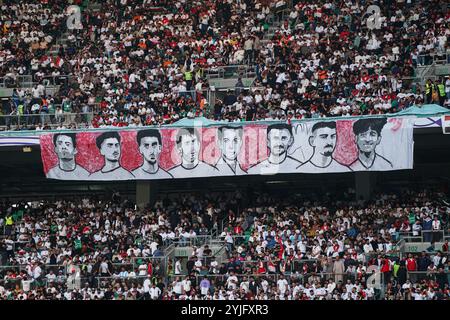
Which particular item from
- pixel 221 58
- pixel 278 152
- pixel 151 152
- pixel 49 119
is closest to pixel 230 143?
pixel 278 152

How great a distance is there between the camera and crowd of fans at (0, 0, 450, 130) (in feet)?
99.3

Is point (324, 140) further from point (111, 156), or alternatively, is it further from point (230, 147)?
point (111, 156)

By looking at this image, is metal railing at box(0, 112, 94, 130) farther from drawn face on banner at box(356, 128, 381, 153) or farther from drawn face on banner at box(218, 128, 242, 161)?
drawn face on banner at box(356, 128, 381, 153)

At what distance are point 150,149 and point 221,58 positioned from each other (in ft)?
16.6

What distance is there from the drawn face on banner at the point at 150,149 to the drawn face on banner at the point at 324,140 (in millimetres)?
4710

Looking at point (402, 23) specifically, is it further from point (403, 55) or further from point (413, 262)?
point (413, 262)

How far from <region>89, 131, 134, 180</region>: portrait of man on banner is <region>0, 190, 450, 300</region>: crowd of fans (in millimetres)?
1261

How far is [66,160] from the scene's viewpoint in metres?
30.4

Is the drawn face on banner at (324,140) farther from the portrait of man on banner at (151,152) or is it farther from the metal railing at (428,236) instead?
the portrait of man on banner at (151,152)

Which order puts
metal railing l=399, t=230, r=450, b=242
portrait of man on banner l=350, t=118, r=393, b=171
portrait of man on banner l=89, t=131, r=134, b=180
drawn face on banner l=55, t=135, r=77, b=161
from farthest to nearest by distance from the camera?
1. drawn face on banner l=55, t=135, r=77, b=161
2. portrait of man on banner l=89, t=131, r=134, b=180
3. portrait of man on banner l=350, t=118, r=393, b=171
4. metal railing l=399, t=230, r=450, b=242

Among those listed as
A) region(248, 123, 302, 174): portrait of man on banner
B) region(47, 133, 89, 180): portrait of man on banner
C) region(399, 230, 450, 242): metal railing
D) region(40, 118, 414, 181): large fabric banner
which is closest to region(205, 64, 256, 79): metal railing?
region(40, 118, 414, 181): large fabric banner

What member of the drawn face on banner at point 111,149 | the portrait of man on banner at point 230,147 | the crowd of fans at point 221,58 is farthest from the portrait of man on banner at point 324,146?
the drawn face on banner at point 111,149

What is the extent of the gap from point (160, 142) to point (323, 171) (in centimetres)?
499

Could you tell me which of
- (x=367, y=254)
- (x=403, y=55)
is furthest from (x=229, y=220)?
(x=403, y=55)
